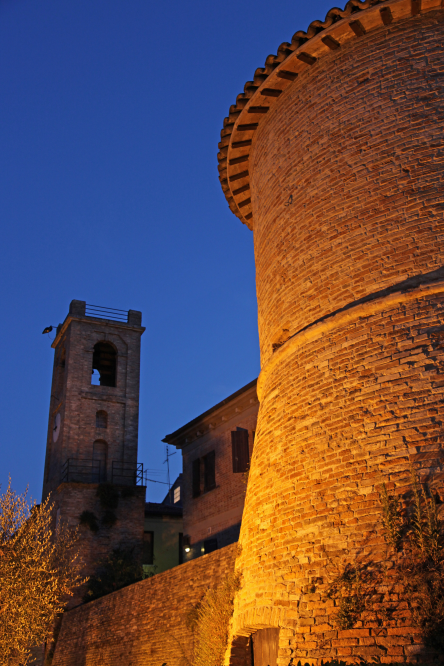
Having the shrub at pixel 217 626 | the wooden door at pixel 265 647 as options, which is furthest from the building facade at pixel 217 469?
the wooden door at pixel 265 647

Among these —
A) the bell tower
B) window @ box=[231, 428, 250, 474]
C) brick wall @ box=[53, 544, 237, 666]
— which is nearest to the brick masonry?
the bell tower

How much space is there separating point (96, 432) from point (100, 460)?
120 centimetres

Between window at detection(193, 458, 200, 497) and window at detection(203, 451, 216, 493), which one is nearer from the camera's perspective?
window at detection(203, 451, 216, 493)

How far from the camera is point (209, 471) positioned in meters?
19.3

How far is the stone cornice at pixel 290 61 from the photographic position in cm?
807

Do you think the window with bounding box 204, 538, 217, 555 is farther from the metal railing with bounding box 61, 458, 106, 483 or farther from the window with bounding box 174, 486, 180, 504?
the window with bounding box 174, 486, 180, 504

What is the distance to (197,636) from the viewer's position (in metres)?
10.1

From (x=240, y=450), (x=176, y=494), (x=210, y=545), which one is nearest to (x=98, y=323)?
(x=210, y=545)

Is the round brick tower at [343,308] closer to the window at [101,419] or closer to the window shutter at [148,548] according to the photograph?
the window at [101,419]

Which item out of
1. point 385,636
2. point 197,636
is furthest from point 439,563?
point 197,636

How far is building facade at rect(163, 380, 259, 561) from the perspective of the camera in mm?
16859

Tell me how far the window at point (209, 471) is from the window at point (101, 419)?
7899 mm

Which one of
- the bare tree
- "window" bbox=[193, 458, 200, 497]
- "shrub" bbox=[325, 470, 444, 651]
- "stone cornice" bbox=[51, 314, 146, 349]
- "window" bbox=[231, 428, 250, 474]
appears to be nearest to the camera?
"shrub" bbox=[325, 470, 444, 651]

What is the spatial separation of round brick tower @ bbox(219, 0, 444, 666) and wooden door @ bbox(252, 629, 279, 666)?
1017mm
